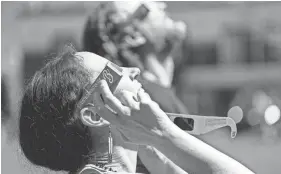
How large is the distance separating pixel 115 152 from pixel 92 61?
337mm

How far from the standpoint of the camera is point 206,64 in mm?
Answer: 2914

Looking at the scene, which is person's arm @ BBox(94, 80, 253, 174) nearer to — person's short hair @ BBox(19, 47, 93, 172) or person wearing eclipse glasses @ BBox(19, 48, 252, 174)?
person wearing eclipse glasses @ BBox(19, 48, 252, 174)

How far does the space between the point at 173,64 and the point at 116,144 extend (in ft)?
2.74

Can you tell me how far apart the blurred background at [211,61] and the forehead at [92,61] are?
232 millimetres

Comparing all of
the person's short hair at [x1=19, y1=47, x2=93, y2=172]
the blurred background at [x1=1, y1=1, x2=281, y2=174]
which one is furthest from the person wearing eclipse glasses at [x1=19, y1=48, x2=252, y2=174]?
the blurred background at [x1=1, y1=1, x2=281, y2=174]

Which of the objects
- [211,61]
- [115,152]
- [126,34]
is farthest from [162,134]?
[211,61]

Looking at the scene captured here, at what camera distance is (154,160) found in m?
1.85

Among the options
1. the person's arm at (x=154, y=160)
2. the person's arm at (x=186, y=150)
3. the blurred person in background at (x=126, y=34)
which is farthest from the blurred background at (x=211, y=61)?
the person's arm at (x=186, y=150)

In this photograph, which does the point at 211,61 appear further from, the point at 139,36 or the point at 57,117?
the point at 57,117

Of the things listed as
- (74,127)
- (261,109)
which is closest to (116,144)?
(74,127)

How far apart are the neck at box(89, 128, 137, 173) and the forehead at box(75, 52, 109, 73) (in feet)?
0.73

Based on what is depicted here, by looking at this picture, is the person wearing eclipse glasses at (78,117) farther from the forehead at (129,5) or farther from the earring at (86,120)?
the forehead at (129,5)

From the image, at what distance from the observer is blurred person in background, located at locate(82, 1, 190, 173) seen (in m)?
2.22

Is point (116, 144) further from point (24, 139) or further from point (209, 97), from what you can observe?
point (209, 97)
